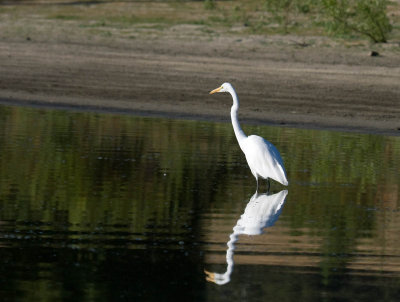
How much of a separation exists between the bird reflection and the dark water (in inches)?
0.8

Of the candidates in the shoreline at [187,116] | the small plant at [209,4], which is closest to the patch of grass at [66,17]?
the small plant at [209,4]

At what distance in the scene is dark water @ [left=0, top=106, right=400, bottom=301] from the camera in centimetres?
731

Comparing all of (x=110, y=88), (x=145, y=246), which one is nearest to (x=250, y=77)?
(x=110, y=88)

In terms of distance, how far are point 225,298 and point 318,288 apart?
78cm

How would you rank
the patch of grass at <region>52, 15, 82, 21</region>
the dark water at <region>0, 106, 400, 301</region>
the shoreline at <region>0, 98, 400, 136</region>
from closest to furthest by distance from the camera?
the dark water at <region>0, 106, 400, 301</region> → the shoreline at <region>0, 98, 400, 136</region> → the patch of grass at <region>52, 15, 82, 21</region>

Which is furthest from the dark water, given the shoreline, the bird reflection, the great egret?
the shoreline

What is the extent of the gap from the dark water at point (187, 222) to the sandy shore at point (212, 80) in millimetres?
4889

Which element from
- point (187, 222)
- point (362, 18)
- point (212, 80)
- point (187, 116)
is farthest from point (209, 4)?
point (187, 222)

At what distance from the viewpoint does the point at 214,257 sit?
8.19 meters

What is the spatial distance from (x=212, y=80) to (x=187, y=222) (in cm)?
1587

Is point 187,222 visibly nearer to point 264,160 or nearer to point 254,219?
point 254,219

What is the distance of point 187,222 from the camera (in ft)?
31.6

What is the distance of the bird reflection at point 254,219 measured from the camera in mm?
7609

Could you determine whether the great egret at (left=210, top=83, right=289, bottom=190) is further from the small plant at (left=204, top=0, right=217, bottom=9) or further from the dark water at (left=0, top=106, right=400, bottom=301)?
the small plant at (left=204, top=0, right=217, bottom=9)
